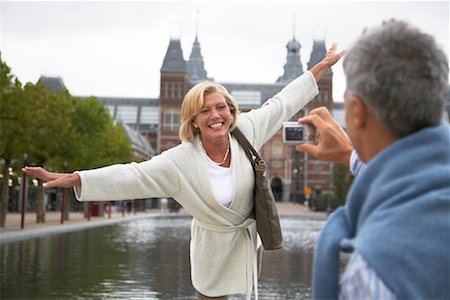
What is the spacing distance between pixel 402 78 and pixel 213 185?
1949 mm

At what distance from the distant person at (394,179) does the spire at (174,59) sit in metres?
82.8

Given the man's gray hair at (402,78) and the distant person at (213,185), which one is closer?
the man's gray hair at (402,78)

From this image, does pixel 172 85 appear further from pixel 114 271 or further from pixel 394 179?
pixel 394 179

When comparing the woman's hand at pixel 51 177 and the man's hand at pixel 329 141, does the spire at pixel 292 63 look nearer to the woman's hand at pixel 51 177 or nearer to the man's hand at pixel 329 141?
the woman's hand at pixel 51 177

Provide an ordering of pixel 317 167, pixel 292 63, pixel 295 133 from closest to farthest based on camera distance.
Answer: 1. pixel 295 133
2. pixel 317 167
3. pixel 292 63

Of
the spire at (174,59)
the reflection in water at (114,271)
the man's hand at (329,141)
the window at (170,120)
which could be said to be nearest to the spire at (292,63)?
the window at (170,120)

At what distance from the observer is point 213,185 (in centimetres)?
340

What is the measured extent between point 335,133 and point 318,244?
523 millimetres

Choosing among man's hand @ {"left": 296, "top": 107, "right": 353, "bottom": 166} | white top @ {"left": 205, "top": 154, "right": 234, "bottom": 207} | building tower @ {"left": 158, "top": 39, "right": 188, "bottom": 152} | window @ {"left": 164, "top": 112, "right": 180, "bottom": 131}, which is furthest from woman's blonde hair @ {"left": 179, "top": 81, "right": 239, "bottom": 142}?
window @ {"left": 164, "top": 112, "right": 180, "bottom": 131}

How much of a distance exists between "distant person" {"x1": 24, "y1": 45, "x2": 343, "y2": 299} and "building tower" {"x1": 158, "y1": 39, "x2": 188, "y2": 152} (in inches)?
3179

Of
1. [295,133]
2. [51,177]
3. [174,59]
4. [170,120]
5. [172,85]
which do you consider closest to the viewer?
[295,133]

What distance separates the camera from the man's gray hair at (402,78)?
153 centimetres

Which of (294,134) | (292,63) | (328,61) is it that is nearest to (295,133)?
(294,134)

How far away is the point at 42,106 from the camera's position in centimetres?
2444
